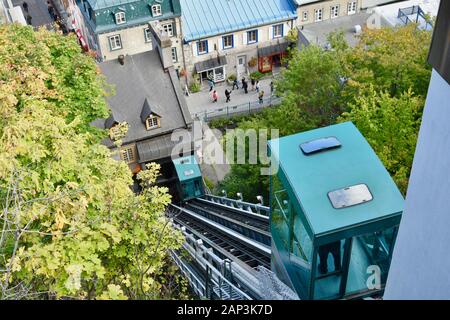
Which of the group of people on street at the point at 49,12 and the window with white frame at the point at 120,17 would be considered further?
the group of people on street at the point at 49,12

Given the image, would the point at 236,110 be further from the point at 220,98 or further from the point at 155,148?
the point at 155,148

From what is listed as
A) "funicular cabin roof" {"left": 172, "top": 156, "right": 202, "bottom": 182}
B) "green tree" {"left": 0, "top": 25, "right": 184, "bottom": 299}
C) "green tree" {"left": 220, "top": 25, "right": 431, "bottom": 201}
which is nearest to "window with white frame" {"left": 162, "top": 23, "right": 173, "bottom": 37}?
"funicular cabin roof" {"left": 172, "top": 156, "right": 202, "bottom": 182}

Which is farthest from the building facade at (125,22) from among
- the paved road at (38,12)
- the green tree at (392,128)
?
the green tree at (392,128)

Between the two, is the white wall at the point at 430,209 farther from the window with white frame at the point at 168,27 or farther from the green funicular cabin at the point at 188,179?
the window with white frame at the point at 168,27

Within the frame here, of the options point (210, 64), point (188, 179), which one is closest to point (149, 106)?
point (188, 179)

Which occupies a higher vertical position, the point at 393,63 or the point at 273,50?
the point at 393,63
